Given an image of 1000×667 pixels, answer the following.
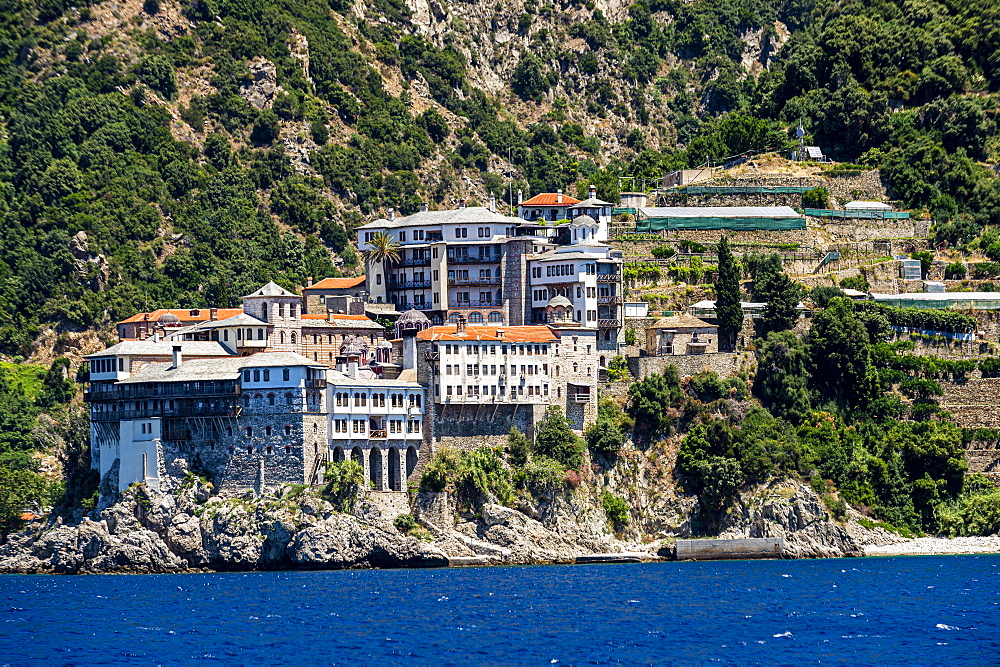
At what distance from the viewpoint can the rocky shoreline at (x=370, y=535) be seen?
353ft

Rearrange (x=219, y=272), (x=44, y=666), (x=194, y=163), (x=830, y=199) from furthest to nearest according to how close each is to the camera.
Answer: (x=194, y=163)
(x=219, y=272)
(x=830, y=199)
(x=44, y=666)

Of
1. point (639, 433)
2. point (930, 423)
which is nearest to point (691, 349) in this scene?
point (639, 433)

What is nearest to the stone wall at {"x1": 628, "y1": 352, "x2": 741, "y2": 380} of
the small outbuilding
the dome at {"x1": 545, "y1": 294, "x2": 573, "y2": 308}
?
the small outbuilding

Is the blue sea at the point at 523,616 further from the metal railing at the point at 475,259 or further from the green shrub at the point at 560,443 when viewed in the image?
the metal railing at the point at 475,259

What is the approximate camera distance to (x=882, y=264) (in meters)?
138

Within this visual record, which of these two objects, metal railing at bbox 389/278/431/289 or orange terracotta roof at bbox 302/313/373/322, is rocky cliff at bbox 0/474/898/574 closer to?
orange terracotta roof at bbox 302/313/373/322

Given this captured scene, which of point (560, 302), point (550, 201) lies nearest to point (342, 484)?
point (560, 302)

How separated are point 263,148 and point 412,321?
219ft

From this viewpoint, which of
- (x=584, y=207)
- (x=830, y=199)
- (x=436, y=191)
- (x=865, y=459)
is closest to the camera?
(x=865, y=459)

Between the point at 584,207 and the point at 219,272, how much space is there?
1464 inches

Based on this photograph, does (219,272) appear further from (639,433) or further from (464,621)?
(464,621)

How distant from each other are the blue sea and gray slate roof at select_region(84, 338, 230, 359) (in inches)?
600

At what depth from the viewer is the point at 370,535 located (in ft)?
354

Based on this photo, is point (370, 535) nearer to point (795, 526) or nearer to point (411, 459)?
point (411, 459)
